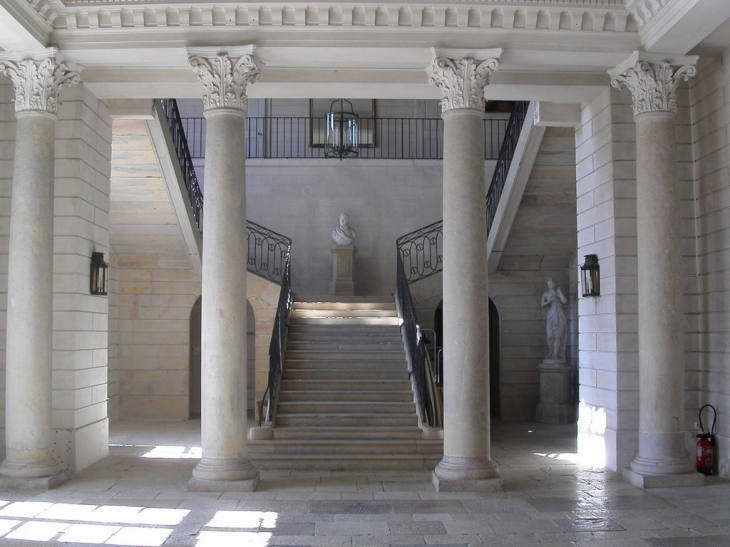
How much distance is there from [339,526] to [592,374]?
4114 millimetres

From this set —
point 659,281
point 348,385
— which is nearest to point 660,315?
point 659,281

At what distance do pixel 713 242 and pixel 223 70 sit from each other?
555 centimetres

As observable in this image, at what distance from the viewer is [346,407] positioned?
381 inches

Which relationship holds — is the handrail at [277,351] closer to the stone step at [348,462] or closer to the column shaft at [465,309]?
the stone step at [348,462]

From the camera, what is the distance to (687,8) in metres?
6.67

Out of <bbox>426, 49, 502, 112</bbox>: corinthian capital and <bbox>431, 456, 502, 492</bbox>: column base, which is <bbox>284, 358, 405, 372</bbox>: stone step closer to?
<bbox>431, 456, 502, 492</bbox>: column base

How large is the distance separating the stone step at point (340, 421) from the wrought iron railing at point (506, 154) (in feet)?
15.9

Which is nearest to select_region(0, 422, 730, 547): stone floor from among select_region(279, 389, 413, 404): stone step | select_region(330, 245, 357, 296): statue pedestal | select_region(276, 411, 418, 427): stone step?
select_region(276, 411, 418, 427): stone step

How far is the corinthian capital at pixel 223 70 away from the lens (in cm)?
731

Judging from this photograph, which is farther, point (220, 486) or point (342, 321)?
point (342, 321)

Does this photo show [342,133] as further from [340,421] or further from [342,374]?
[340,421]

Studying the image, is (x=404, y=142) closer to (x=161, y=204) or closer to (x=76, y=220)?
(x=161, y=204)

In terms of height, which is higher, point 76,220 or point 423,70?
point 423,70

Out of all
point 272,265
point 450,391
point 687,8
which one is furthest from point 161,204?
point 687,8
